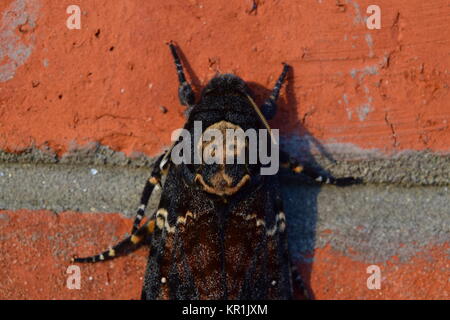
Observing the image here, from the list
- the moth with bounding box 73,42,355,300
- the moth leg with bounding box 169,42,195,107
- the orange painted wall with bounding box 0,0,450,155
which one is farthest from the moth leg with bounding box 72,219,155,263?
the moth leg with bounding box 169,42,195,107

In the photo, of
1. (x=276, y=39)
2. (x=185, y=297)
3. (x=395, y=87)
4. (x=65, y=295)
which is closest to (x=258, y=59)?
(x=276, y=39)

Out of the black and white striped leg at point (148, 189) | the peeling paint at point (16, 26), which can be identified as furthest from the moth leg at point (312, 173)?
the peeling paint at point (16, 26)

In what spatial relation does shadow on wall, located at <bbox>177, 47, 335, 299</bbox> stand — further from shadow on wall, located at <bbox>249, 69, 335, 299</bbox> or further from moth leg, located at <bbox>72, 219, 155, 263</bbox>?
moth leg, located at <bbox>72, 219, 155, 263</bbox>

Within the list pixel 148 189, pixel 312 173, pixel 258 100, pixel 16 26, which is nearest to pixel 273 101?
pixel 258 100

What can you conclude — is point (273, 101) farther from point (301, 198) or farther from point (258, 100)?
point (301, 198)

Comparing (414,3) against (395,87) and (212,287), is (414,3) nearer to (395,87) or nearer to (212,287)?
(395,87)

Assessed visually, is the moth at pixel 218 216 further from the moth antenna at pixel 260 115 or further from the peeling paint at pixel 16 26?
the peeling paint at pixel 16 26

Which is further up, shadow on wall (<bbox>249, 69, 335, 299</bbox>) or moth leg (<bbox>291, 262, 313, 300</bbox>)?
shadow on wall (<bbox>249, 69, 335, 299</bbox>)
